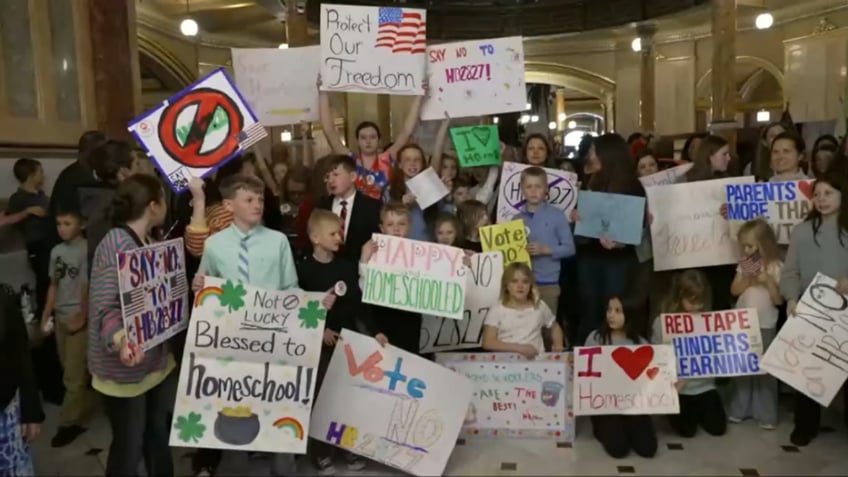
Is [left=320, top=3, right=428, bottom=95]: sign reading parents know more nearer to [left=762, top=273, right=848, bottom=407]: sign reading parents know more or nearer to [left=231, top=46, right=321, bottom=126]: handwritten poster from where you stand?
[left=231, top=46, right=321, bottom=126]: handwritten poster

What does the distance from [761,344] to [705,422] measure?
52 cm

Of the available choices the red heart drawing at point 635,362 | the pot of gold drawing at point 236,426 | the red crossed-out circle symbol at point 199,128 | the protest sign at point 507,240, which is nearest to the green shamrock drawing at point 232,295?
the pot of gold drawing at point 236,426

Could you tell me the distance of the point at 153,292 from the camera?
9.61 ft

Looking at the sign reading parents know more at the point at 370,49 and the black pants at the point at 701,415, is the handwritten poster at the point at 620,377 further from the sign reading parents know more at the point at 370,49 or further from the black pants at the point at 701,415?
the sign reading parents know more at the point at 370,49

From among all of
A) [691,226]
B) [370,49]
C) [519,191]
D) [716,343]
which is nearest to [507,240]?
[519,191]

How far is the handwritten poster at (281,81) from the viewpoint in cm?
492

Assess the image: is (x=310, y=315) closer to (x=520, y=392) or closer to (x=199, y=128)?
(x=199, y=128)

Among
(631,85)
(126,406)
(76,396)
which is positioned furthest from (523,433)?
(631,85)

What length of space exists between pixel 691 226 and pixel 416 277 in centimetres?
177

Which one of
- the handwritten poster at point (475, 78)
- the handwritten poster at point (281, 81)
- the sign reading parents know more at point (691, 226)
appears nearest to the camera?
the sign reading parents know more at point (691, 226)

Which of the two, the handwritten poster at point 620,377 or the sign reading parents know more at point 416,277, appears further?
the handwritten poster at point 620,377

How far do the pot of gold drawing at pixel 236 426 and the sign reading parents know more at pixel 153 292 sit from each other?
0.41 metres

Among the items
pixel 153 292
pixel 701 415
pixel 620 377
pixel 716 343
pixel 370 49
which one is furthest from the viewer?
pixel 370 49

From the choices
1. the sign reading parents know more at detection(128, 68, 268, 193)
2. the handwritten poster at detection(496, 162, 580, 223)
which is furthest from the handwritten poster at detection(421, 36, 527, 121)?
the sign reading parents know more at detection(128, 68, 268, 193)
